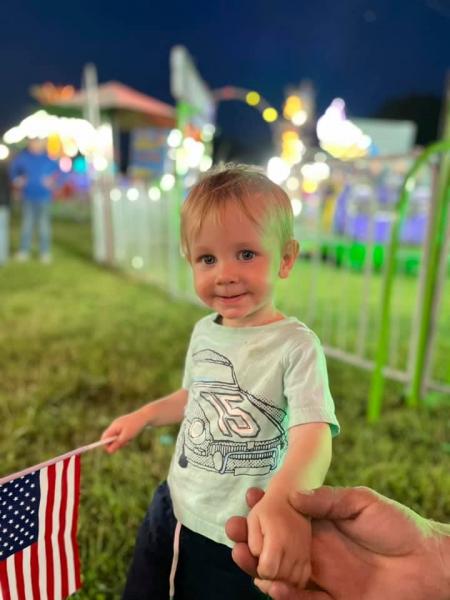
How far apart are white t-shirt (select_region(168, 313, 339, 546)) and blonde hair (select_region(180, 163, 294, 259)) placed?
0.22 meters

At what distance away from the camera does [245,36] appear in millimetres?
38438

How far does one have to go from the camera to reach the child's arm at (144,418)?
4.36 ft

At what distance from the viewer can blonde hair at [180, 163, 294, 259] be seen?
1052 millimetres

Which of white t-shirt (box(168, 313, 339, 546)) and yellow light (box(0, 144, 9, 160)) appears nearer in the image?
white t-shirt (box(168, 313, 339, 546))

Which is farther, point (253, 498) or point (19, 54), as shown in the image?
point (19, 54)

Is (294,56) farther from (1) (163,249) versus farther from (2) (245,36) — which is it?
(1) (163,249)

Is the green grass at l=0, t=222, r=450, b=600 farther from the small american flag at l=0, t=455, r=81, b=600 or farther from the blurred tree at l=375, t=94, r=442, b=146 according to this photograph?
the blurred tree at l=375, t=94, r=442, b=146

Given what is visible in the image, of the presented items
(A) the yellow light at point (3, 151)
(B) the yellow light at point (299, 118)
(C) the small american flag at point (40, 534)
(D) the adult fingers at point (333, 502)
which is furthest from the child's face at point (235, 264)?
(B) the yellow light at point (299, 118)

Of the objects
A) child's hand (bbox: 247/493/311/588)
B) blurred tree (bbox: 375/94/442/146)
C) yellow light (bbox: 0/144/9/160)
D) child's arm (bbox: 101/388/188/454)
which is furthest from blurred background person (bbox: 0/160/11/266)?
blurred tree (bbox: 375/94/442/146)

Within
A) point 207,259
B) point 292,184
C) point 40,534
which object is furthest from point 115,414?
point 292,184

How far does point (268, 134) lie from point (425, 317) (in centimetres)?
4423

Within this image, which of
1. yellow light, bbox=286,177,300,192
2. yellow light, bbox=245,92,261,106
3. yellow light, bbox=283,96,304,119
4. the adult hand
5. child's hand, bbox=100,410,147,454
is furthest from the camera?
yellow light, bbox=283,96,304,119

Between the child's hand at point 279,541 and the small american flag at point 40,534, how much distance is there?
0.49 m

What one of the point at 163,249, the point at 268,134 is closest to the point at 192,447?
the point at 163,249
